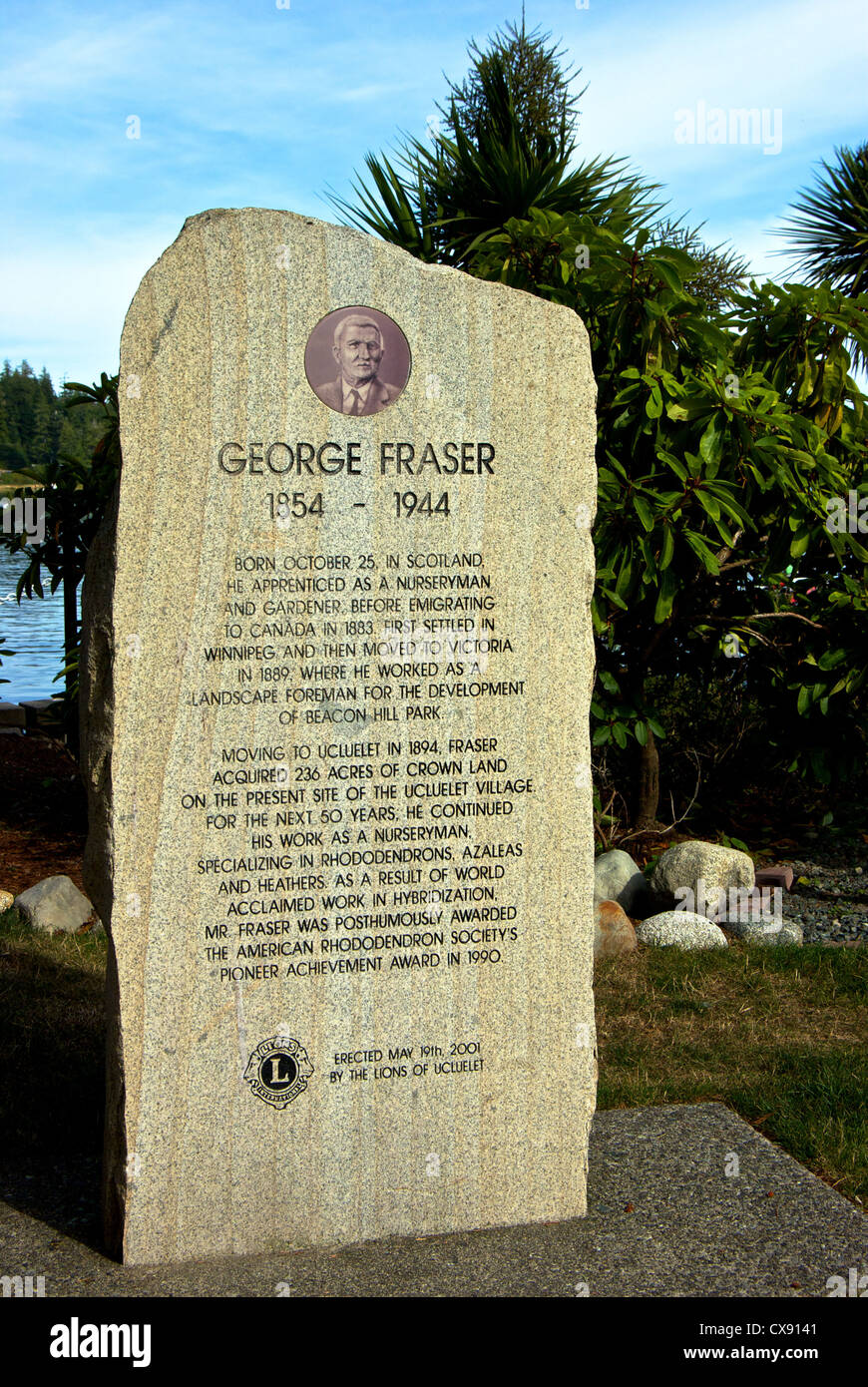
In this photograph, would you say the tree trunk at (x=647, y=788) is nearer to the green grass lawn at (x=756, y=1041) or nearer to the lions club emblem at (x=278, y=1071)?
the green grass lawn at (x=756, y=1041)

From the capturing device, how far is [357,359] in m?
3.14

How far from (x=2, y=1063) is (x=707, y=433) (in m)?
3.94

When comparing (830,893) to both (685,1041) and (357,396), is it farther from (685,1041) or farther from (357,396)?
(357,396)

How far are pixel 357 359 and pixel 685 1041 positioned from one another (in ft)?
9.73

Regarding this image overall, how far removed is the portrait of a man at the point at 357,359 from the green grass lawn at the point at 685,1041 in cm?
246

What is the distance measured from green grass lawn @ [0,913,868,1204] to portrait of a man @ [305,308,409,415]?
8.08 feet

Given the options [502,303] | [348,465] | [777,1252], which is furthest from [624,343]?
[777,1252]

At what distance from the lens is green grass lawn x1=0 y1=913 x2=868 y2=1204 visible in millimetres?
3879

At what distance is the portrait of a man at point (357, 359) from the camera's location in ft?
10.2

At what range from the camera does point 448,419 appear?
10.6 feet

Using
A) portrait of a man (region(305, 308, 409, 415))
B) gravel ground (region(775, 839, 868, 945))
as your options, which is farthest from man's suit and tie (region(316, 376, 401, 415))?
gravel ground (region(775, 839, 868, 945))

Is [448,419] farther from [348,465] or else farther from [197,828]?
[197,828]

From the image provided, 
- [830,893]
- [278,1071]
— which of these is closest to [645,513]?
[830,893]

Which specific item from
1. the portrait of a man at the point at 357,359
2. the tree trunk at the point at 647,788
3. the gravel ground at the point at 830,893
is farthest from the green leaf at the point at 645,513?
the portrait of a man at the point at 357,359
